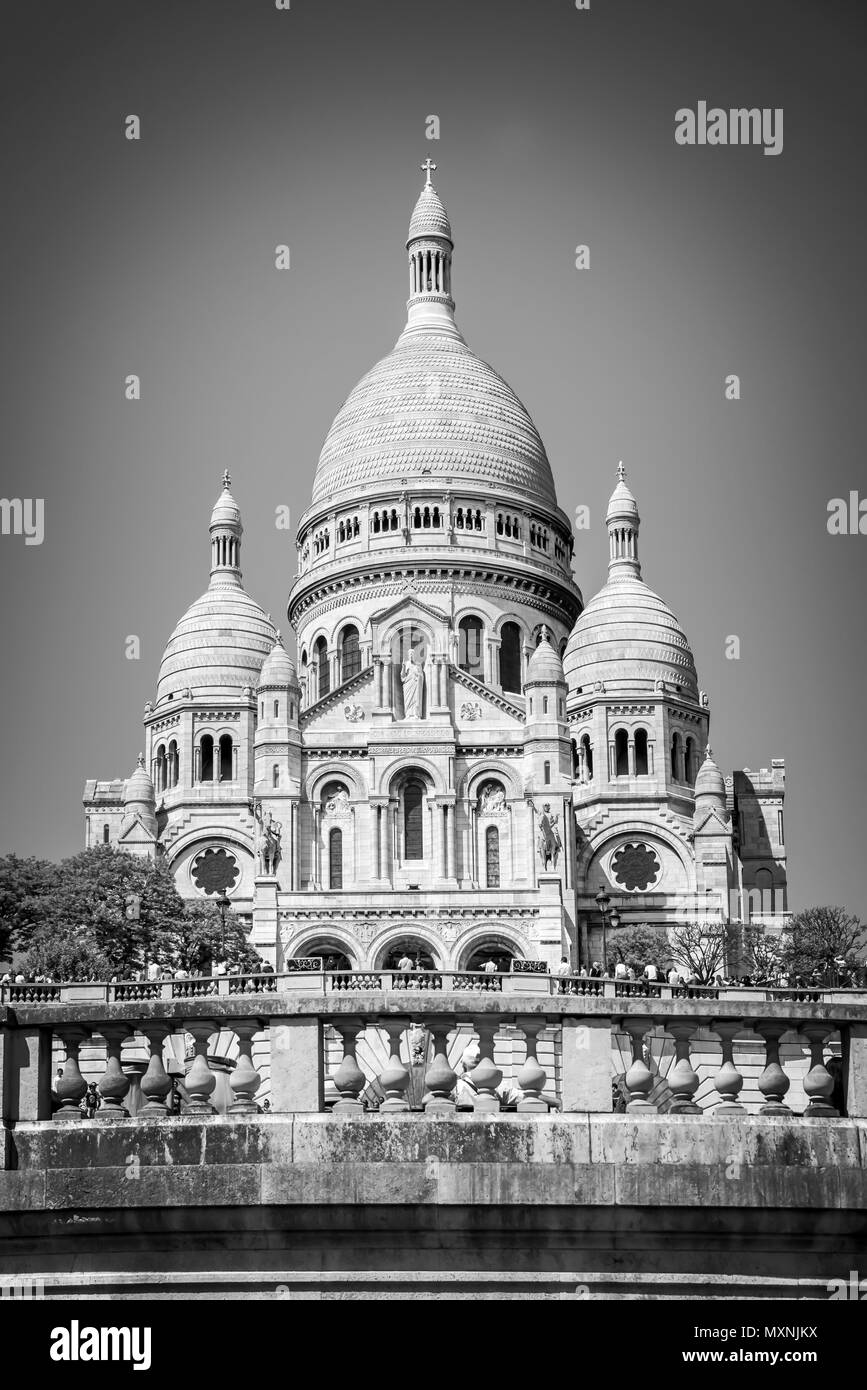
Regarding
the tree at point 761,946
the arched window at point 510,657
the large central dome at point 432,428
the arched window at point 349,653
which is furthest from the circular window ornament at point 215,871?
the large central dome at point 432,428

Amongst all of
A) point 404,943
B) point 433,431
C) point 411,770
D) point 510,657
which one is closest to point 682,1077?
point 404,943

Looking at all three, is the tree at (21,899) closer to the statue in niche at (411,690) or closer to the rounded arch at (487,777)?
the rounded arch at (487,777)

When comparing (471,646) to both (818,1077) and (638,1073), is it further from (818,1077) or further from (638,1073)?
(638,1073)

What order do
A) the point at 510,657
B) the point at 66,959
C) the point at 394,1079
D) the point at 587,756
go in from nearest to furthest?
1. the point at 394,1079
2. the point at 66,959
3. the point at 587,756
4. the point at 510,657

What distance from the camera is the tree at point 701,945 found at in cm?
6944

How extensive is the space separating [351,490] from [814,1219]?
89.6 meters

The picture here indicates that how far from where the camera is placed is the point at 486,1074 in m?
13.2

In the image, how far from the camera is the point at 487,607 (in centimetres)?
9819

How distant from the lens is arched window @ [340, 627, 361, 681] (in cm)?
9644

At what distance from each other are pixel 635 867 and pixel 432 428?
24.8m

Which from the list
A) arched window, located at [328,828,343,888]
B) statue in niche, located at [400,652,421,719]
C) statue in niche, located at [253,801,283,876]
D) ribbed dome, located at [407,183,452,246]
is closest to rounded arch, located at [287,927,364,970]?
statue in niche, located at [253,801,283,876]

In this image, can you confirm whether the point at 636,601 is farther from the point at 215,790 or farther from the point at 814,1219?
the point at 814,1219

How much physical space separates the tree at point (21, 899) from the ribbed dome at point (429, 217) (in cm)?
5627

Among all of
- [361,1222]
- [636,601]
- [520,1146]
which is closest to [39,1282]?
[361,1222]
